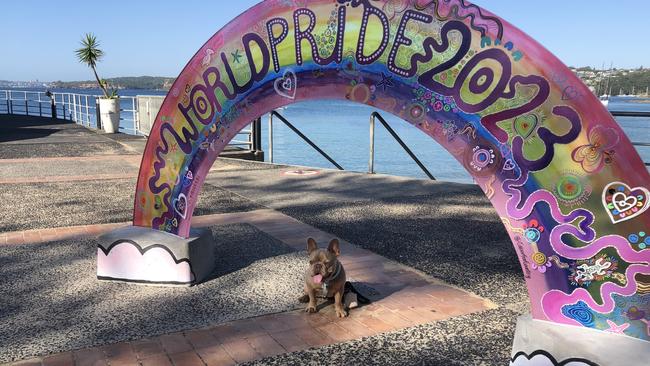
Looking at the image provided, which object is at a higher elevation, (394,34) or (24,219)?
(394,34)

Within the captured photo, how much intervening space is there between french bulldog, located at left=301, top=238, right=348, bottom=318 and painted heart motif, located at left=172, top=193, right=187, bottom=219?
Answer: 143cm

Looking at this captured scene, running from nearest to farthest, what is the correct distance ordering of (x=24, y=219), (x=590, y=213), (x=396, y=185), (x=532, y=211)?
(x=590, y=213) → (x=532, y=211) → (x=24, y=219) → (x=396, y=185)

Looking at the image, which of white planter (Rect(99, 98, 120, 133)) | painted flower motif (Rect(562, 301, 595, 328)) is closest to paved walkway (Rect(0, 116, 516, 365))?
painted flower motif (Rect(562, 301, 595, 328))

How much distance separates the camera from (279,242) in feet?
19.2

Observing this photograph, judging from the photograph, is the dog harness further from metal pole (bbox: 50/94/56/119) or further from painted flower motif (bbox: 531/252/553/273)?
metal pole (bbox: 50/94/56/119)

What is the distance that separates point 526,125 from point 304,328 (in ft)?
6.67

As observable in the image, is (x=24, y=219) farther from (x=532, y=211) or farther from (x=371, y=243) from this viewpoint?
(x=532, y=211)

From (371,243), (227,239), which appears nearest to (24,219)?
(227,239)

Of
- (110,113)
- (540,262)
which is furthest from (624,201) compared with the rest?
(110,113)

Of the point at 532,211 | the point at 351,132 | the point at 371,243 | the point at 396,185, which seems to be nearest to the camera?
the point at 532,211

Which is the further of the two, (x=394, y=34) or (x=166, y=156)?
(x=166, y=156)

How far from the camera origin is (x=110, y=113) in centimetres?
2019

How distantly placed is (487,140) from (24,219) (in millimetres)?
6528

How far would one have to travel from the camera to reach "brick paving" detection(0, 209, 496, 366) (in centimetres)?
315
